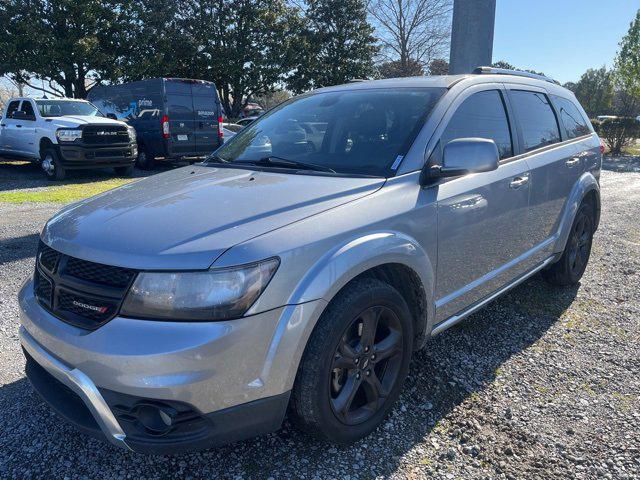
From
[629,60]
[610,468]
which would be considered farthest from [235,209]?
[629,60]

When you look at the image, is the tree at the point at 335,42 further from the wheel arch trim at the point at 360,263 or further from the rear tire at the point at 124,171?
the wheel arch trim at the point at 360,263

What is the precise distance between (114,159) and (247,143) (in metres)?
9.59

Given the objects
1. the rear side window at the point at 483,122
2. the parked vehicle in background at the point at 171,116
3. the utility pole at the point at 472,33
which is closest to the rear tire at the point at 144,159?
the parked vehicle in background at the point at 171,116

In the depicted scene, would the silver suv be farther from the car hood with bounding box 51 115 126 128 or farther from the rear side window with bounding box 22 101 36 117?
the rear side window with bounding box 22 101 36 117

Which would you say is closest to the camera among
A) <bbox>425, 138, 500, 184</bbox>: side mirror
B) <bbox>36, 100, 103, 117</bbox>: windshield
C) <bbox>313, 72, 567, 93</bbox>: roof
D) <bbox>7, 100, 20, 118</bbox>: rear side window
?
<bbox>425, 138, 500, 184</bbox>: side mirror

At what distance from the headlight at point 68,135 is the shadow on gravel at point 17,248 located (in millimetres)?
5722

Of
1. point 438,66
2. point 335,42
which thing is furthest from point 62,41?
point 438,66

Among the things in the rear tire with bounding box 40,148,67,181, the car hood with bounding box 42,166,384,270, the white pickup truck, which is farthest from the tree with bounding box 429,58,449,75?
the car hood with bounding box 42,166,384,270

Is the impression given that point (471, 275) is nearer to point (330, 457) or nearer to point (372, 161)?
point (372, 161)

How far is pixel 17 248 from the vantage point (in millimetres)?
5832

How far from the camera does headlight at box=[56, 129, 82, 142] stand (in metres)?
11.4

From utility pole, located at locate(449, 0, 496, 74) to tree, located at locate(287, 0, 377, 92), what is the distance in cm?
2472

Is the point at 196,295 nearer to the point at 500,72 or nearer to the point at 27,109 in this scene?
the point at 500,72

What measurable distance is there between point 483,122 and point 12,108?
13.6 m
